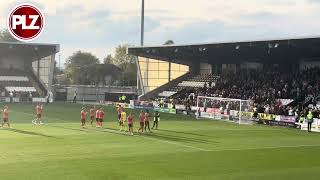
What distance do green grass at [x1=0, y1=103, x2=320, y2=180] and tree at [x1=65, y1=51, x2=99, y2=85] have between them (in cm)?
8328

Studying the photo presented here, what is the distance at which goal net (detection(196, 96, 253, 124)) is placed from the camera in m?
51.9

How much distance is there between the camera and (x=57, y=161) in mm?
22312

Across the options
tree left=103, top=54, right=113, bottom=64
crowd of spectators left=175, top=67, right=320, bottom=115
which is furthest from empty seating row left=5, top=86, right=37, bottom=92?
tree left=103, top=54, right=113, bottom=64

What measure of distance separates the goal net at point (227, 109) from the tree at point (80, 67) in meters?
65.3

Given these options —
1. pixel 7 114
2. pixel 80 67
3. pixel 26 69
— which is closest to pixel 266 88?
pixel 7 114

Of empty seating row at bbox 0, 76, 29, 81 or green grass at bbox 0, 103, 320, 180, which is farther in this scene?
empty seating row at bbox 0, 76, 29, 81

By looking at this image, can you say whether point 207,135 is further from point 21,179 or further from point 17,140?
point 21,179

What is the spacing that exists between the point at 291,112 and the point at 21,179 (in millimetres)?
36139

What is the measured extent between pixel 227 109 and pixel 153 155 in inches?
1183

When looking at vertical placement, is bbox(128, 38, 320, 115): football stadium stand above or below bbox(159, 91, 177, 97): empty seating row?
above

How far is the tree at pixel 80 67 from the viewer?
398ft

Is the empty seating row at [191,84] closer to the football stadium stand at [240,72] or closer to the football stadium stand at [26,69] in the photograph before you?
the football stadium stand at [240,72]

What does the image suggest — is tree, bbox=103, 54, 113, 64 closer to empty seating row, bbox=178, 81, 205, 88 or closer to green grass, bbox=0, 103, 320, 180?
empty seating row, bbox=178, 81, 205, 88

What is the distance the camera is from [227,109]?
54312 millimetres
